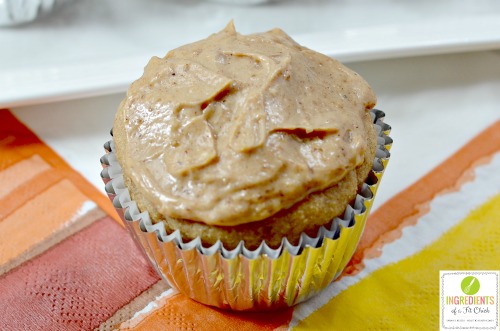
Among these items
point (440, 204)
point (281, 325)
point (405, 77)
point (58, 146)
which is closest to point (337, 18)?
point (405, 77)

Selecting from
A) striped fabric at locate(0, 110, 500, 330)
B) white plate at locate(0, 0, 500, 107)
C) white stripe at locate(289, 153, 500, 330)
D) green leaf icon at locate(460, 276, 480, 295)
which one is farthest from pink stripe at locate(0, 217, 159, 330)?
green leaf icon at locate(460, 276, 480, 295)

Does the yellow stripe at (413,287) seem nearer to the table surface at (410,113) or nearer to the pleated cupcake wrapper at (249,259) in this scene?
the pleated cupcake wrapper at (249,259)

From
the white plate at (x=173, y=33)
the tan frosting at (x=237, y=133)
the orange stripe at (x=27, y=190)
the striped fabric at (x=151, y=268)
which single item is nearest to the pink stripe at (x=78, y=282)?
the striped fabric at (x=151, y=268)

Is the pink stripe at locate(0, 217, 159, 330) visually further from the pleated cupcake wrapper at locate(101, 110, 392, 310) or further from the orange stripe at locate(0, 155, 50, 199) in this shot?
the orange stripe at locate(0, 155, 50, 199)

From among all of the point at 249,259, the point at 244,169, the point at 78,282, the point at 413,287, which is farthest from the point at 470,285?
the point at 78,282

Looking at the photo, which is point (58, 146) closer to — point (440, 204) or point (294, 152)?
point (294, 152)
